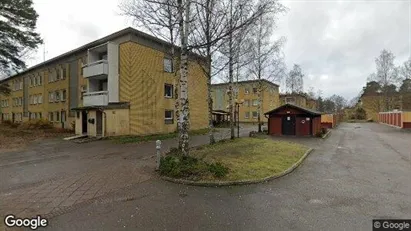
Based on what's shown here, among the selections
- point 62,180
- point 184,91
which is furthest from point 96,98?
point 184,91

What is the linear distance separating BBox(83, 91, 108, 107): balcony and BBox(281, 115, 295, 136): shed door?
17.1m

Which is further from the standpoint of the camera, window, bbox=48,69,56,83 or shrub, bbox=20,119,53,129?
window, bbox=48,69,56,83

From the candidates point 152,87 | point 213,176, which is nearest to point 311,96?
point 152,87

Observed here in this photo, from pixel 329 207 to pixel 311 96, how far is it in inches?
2960

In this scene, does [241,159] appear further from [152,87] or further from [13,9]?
[13,9]

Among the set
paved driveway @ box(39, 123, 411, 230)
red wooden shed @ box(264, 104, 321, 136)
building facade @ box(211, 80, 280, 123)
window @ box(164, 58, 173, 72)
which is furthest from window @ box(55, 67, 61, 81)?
building facade @ box(211, 80, 280, 123)

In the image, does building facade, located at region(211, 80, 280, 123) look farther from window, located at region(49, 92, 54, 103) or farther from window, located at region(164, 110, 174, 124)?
window, located at region(49, 92, 54, 103)

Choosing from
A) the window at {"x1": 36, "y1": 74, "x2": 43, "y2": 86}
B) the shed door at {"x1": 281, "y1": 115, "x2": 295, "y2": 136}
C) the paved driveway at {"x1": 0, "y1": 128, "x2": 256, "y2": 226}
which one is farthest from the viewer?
the window at {"x1": 36, "y1": 74, "x2": 43, "y2": 86}

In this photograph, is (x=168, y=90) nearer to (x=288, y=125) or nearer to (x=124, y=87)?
(x=124, y=87)

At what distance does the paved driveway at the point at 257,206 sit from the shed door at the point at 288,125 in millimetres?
17130

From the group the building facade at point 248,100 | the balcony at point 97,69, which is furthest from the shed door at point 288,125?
the building facade at point 248,100

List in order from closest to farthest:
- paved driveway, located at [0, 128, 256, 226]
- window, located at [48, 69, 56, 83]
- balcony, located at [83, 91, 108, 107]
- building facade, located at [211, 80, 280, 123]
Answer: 1. paved driveway, located at [0, 128, 256, 226]
2. balcony, located at [83, 91, 108, 107]
3. window, located at [48, 69, 56, 83]
4. building facade, located at [211, 80, 280, 123]

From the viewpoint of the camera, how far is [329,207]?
6.11 m

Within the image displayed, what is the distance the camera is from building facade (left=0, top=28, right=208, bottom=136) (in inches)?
914
